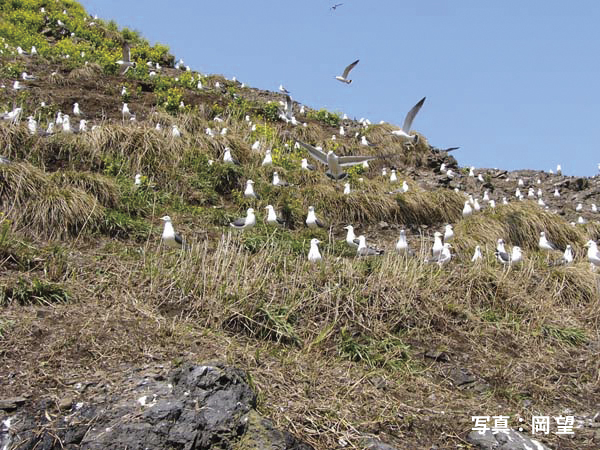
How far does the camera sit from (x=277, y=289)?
6.79 m

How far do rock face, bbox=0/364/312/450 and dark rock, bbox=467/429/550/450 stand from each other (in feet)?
4.57

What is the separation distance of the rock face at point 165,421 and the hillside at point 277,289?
163mm

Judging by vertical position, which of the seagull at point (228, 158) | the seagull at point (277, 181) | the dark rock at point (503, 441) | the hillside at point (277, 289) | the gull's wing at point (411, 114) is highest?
the gull's wing at point (411, 114)

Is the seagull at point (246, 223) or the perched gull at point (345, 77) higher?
the perched gull at point (345, 77)

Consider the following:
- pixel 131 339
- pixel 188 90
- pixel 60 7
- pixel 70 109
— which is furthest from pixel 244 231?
pixel 60 7

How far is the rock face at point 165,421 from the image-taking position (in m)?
4.23

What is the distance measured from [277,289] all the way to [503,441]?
8.72 feet

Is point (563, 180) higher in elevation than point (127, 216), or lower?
higher

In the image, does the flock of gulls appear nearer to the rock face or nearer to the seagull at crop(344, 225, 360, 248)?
the seagull at crop(344, 225, 360, 248)

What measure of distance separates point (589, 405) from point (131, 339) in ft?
13.5

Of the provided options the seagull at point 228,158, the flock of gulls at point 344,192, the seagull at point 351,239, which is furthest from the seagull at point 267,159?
the seagull at point 351,239

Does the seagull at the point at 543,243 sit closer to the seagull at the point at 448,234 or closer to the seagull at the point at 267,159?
the seagull at the point at 448,234

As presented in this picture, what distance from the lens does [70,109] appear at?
14148 millimetres

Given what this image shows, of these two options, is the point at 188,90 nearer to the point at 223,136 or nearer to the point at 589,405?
the point at 223,136
